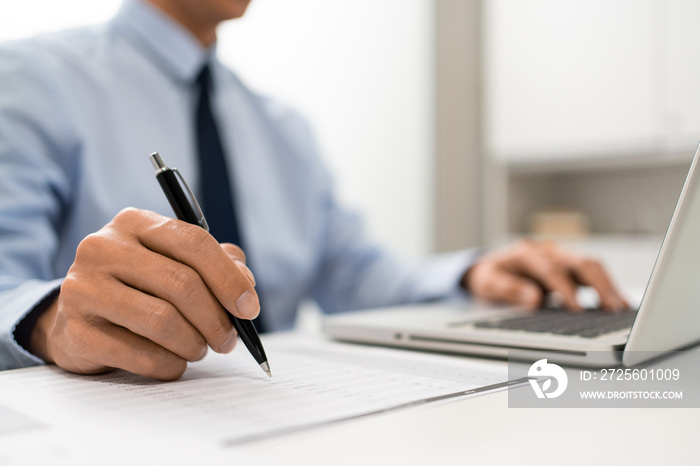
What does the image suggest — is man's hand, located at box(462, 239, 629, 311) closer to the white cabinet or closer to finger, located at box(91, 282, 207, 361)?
finger, located at box(91, 282, 207, 361)

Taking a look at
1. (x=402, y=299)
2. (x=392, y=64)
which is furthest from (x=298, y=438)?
(x=392, y=64)

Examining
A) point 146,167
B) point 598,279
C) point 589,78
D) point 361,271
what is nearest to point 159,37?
point 146,167

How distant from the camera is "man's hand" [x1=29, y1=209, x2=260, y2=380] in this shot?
46cm

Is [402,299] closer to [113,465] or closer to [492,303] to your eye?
[492,303]

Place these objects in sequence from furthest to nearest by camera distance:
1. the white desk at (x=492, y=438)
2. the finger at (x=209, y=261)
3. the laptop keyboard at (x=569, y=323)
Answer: the laptop keyboard at (x=569, y=323), the finger at (x=209, y=261), the white desk at (x=492, y=438)

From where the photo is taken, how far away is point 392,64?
272 cm

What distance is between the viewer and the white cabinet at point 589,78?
7.63ft

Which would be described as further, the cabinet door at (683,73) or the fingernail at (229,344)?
the cabinet door at (683,73)

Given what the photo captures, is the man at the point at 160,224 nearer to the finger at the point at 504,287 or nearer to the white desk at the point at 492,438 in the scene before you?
the finger at the point at 504,287

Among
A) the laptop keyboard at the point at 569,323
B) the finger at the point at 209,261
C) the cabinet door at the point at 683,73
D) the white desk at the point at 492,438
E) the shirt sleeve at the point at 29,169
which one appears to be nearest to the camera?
the white desk at the point at 492,438

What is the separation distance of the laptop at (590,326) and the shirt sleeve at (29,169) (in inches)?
15.5

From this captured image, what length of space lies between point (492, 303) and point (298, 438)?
69 centimetres

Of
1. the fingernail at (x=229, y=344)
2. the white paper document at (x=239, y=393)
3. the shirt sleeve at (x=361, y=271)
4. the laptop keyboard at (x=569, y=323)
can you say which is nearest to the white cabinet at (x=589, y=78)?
the shirt sleeve at (x=361, y=271)

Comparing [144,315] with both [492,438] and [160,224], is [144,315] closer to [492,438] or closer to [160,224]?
[160,224]
